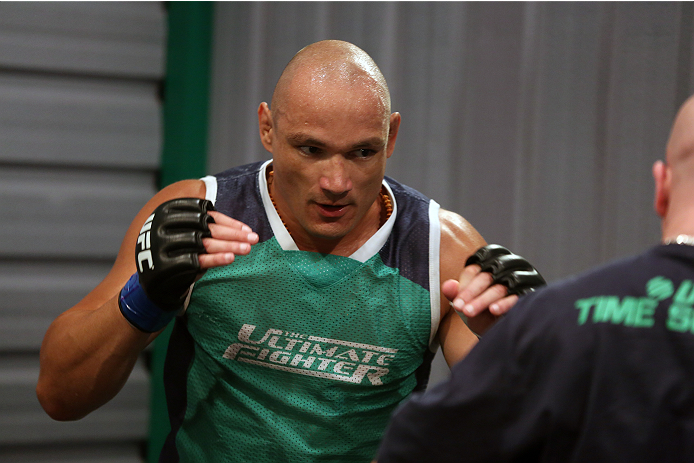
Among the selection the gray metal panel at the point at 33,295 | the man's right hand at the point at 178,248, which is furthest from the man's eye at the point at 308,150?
the gray metal panel at the point at 33,295

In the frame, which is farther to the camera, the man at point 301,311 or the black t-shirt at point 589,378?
the man at point 301,311

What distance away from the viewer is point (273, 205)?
5.63 feet

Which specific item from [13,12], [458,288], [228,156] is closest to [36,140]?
[13,12]

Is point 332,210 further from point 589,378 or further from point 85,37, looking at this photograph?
point 85,37

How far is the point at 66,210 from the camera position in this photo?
2.61 metres

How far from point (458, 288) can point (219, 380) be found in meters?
0.68

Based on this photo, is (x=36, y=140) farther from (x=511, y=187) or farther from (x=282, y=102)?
(x=511, y=187)

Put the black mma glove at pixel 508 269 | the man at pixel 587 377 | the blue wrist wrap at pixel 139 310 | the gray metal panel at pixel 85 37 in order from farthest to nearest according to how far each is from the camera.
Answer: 1. the gray metal panel at pixel 85 37
2. the blue wrist wrap at pixel 139 310
3. the black mma glove at pixel 508 269
4. the man at pixel 587 377

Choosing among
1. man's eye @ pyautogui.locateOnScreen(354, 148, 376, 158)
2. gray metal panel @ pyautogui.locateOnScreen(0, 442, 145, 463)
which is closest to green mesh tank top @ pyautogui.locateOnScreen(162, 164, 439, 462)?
man's eye @ pyautogui.locateOnScreen(354, 148, 376, 158)

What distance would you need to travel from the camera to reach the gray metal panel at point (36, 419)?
256 cm

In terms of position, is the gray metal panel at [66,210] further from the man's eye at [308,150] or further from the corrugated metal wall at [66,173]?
the man's eye at [308,150]

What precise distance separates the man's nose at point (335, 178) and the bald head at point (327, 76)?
149 millimetres

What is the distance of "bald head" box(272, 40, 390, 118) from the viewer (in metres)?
1.53

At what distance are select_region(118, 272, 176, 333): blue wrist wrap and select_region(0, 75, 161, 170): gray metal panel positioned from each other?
132 cm
